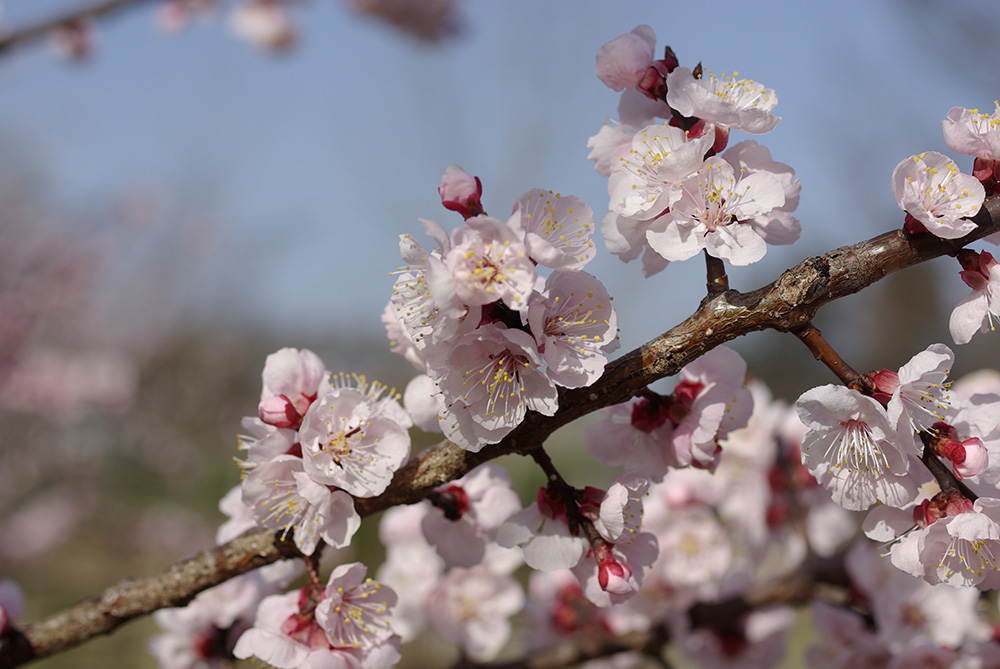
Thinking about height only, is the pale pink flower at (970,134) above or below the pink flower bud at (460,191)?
above

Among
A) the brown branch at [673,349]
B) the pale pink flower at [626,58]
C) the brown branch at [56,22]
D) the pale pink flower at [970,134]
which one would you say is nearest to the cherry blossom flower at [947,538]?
the brown branch at [673,349]

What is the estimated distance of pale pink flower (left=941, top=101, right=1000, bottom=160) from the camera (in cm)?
84

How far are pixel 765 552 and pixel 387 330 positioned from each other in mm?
1492

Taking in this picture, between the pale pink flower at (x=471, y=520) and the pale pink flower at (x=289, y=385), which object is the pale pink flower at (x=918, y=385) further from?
the pale pink flower at (x=289, y=385)

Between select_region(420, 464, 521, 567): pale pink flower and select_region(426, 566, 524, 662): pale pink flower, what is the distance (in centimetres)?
64

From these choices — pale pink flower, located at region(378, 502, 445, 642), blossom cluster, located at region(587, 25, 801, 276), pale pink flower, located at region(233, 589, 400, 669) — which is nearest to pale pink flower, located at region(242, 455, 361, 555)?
pale pink flower, located at region(233, 589, 400, 669)

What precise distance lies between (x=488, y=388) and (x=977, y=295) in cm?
59

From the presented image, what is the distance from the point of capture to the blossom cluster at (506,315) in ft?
2.47

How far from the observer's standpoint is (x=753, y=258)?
849 millimetres

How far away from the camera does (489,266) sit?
0.76 m

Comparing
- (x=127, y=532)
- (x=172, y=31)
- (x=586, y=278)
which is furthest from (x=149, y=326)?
(x=586, y=278)

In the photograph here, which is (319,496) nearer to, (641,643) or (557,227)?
(557,227)

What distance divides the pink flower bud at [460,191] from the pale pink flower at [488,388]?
0.14 meters

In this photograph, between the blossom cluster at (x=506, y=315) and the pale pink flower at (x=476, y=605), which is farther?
the pale pink flower at (x=476, y=605)
